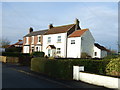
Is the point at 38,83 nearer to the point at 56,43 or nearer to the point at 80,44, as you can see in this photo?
the point at 80,44

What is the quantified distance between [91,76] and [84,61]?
109 inches

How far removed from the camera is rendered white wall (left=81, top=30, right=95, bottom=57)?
3684 centimetres

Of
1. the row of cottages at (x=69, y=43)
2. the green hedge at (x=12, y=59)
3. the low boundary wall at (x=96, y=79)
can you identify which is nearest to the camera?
the low boundary wall at (x=96, y=79)

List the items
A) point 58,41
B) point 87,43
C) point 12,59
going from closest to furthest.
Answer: point 12,59 < point 87,43 < point 58,41

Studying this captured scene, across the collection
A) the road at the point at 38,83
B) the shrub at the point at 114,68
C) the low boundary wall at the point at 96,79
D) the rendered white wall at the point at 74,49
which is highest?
the rendered white wall at the point at 74,49

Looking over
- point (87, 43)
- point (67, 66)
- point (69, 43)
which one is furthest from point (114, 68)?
point (69, 43)

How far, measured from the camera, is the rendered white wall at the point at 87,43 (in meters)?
Answer: 36.8

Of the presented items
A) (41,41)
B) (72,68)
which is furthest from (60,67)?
(41,41)

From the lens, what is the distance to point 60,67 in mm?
13820

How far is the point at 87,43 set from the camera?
37844 mm

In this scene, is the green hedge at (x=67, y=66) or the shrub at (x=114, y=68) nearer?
the shrub at (x=114, y=68)

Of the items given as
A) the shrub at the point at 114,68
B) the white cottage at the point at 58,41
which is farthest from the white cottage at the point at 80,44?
the shrub at the point at 114,68

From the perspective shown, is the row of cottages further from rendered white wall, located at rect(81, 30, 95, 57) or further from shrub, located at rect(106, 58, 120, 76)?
shrub, located at rect(106, 58, 120, 76)

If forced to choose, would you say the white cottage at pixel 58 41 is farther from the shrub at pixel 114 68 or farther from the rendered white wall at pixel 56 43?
the shrub at pixel 114 68
